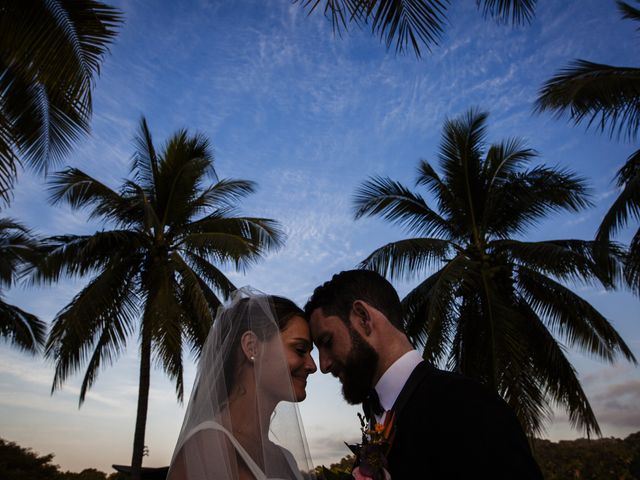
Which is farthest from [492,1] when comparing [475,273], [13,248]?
[13,248]

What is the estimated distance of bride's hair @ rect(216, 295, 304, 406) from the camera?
3275 mm

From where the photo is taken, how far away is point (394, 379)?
273 centimetres

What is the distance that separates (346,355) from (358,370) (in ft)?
0.41

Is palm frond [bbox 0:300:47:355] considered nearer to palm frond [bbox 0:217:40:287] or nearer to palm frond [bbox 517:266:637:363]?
palm frond [bbox 0:217:40:287]

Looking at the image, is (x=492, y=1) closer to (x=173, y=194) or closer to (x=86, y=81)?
(x=86, y=81)

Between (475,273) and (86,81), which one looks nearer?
(86,81)

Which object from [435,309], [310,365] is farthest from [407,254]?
[310,365]

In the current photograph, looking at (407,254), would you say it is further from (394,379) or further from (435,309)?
(394,379)

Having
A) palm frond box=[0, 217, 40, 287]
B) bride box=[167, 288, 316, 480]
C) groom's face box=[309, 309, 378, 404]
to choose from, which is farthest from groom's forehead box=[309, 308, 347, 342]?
palm frond box=[0, 217, 40, 287]

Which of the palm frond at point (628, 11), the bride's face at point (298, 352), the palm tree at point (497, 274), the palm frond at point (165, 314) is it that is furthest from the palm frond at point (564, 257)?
the bride's face at point (298, 352)

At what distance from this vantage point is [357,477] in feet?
8.14

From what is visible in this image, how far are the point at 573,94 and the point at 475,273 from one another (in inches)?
221

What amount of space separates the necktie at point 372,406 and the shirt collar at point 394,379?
0.03 metres

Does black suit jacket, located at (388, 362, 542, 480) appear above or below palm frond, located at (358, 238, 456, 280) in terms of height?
below
